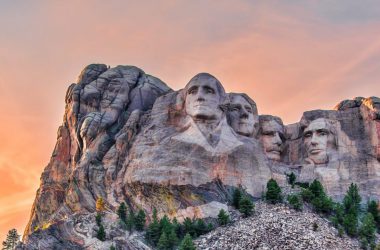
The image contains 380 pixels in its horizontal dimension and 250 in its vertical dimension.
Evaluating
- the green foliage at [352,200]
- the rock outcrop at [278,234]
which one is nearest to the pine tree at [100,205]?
the rock outcrop at [278,234]

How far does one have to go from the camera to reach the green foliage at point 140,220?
6462 centimetres

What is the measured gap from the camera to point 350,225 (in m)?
64.7

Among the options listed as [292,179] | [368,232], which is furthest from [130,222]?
[368,232]

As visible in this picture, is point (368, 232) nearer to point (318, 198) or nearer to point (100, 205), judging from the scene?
point (318, 198)

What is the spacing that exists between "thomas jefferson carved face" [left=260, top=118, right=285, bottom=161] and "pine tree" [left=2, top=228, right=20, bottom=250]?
17.7 metres

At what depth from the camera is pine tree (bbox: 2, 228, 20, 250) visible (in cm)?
7006

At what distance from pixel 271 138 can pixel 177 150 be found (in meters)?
9.24

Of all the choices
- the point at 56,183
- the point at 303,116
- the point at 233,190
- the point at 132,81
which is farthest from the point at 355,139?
the point at 56,183

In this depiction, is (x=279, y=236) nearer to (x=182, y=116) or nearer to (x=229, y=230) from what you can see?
(x=229, y=230)

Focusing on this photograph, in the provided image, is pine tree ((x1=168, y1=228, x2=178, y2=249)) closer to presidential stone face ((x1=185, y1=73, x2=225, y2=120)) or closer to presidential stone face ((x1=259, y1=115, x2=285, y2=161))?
presidential stone face ((x1=185, y1=73, x2=225, y2=120))

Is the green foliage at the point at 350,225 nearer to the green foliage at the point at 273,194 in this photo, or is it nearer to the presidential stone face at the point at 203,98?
the green foliage at the point at 273,194

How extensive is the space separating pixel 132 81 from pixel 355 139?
1585cm

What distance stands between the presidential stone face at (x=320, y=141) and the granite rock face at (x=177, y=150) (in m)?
0.07

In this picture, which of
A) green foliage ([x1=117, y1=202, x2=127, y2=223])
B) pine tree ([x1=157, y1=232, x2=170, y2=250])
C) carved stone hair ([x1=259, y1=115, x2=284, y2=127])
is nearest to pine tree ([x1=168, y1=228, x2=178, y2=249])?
pine tree ([x1=157, y1=232, x2=170, y2=250])
